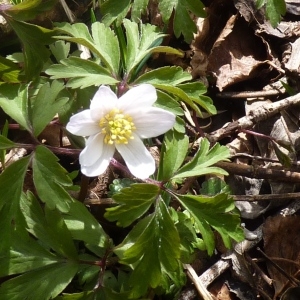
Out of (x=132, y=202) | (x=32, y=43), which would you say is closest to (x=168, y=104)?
(x=132, y=202)

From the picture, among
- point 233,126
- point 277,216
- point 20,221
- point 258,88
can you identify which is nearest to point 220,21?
point 258,88

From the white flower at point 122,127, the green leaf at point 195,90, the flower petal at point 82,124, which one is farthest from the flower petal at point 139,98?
the green leaf at point 195,90

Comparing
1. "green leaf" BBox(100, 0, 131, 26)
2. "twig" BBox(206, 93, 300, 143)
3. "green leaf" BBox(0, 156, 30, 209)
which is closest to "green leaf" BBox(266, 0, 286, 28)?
"twig" BBox(206, 93, 300, 143)

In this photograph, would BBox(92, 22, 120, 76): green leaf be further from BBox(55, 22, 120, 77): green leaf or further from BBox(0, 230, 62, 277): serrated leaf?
BBox(0, 230, 62, 277): serrated leaf

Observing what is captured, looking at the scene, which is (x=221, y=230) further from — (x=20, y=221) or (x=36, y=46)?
(x=36, y=46)

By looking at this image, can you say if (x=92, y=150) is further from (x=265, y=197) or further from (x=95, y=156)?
(x=265, y=197)

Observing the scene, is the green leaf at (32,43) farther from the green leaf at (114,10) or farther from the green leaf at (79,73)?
the green leaf at (114,10)
